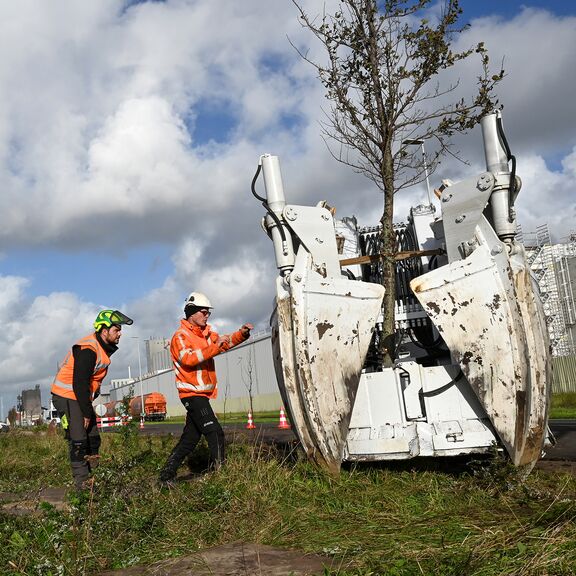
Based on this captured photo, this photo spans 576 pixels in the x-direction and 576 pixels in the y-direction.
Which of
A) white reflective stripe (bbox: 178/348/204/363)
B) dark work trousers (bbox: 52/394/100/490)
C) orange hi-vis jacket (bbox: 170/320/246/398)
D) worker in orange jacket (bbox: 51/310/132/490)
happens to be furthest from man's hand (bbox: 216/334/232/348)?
dark work trousers (bbox: 52/394/100/490)

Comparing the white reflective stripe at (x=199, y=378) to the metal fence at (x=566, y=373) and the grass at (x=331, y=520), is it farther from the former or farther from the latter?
the metal fence at (x=566, y=373)

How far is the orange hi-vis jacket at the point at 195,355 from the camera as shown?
5.82 metres

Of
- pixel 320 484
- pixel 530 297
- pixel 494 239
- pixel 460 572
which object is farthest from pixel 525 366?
pixel 460 572

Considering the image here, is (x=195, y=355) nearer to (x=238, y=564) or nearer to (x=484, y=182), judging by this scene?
(x=484, y=182)

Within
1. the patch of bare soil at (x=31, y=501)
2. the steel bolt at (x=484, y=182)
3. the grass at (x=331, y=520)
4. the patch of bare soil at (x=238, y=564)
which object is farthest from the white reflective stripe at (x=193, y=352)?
the steel bolt at (x=484, y=182)

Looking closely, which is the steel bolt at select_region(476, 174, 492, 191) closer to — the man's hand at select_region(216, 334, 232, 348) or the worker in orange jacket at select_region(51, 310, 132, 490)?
the man's hand at select_region(216, 334, 232, 348)

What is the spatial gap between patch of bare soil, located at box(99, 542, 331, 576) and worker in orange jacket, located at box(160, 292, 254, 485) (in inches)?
85.4

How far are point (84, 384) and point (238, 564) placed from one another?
8.34 feet

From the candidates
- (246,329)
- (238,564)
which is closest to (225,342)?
(246,329)

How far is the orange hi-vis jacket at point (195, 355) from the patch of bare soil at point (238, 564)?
2.31 metres

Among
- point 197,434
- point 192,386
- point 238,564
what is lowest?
point 238,564

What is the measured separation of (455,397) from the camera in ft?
16.0

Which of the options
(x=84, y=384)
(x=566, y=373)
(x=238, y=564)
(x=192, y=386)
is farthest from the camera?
(x=566, y=373)

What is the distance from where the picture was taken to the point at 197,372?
19.6ft
